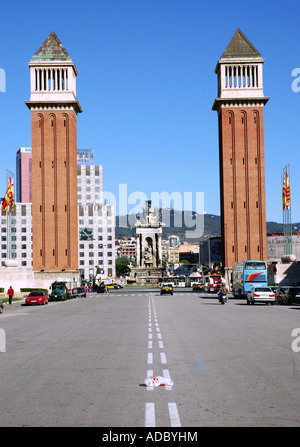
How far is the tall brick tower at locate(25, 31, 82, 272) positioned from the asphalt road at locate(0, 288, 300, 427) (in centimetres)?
6212

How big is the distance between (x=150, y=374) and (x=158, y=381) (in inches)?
46.0

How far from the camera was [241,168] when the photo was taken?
267ft

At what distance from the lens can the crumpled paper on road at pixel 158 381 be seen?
10.4 metres

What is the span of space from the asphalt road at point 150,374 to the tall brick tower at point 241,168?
60316 millimetres

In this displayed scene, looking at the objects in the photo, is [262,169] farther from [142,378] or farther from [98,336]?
[142,378]

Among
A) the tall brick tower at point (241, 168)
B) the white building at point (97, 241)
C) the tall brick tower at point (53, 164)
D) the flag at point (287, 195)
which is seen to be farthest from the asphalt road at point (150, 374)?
the white building at point (97, 241)

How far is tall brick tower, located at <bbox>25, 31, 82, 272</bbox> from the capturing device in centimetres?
8219

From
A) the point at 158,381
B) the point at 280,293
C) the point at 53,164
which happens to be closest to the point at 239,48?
the point at 53,164

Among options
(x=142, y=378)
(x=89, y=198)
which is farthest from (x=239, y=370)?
(x=89, y=198)

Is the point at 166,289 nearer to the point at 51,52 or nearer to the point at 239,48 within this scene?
the point at 239,48

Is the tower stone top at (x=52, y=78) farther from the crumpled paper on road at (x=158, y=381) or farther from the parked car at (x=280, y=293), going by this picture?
the crumpled paper on road at (x=158, y=381)

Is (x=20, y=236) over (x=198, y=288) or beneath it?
over

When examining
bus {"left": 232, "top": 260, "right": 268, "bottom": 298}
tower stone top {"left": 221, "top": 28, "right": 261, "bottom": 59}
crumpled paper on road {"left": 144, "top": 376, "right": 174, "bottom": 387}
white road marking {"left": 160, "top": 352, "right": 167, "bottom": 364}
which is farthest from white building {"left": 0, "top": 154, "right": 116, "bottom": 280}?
crumpled paper on road {"left": 144, "top": 376, "right": 174, "bottom": 387}
